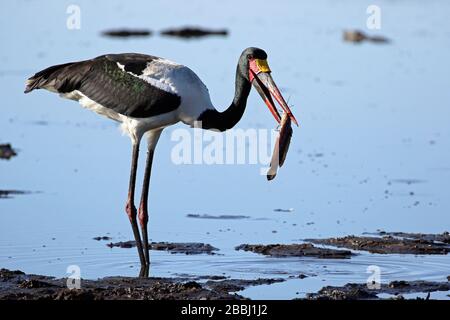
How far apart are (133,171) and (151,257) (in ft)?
2.81

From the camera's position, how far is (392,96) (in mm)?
22266

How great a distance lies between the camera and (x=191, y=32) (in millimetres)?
30344

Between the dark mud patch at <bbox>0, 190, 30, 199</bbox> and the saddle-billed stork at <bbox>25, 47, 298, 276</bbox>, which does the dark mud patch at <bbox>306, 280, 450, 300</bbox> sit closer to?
the saddle-billed stork at <bbox>25, 47, 298, 276</bbox>

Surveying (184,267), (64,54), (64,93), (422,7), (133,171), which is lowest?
(184,267)

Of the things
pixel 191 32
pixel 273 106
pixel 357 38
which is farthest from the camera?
pixel 191 32

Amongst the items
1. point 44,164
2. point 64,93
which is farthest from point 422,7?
point 64,93

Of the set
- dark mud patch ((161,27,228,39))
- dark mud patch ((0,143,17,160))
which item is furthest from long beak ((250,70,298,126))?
dark mud patch ((161,27,228,39))

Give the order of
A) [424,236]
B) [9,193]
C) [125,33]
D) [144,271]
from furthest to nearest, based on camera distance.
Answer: [125,33], [9,193], [424,236], [144,271]

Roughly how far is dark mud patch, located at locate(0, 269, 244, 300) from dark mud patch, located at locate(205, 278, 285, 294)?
4cm

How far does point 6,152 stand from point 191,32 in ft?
44.6

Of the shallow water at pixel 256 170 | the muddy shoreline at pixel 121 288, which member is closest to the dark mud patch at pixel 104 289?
the muddy shoreline at pixel 121 288

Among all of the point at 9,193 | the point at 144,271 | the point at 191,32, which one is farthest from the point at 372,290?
the point at 191,32

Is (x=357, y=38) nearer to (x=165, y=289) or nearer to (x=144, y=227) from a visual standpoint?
(x=144, y=227)

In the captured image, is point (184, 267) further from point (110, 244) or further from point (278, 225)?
point (278, 225)
